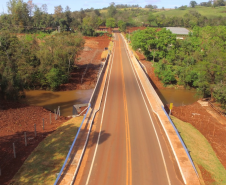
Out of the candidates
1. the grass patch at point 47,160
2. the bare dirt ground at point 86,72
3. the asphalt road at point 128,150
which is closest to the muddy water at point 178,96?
the asphalt road at point 128,150

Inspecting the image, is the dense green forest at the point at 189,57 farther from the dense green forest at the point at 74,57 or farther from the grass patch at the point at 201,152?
the grass patch at the point at 201,152

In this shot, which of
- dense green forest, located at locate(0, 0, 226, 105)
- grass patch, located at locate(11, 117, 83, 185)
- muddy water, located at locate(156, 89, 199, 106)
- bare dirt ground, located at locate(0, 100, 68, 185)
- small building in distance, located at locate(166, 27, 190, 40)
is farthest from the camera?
small building in distance, located at locate(166, 27, 190, 40)

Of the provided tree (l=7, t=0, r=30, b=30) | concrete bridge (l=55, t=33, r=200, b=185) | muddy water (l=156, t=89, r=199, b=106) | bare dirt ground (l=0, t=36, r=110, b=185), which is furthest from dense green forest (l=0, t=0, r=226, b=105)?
tree (l=7, t=0, r=30, b=30)

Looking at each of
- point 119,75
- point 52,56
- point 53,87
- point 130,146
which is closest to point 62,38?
point 52,56

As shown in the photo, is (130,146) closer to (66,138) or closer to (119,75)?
(66,138)

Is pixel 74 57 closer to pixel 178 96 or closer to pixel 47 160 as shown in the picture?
pixel 178 96

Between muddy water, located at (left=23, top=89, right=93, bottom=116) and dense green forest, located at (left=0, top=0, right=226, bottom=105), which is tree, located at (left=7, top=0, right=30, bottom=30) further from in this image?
muddy water, located at (left=23, top=89, right=93, bottom=116)
